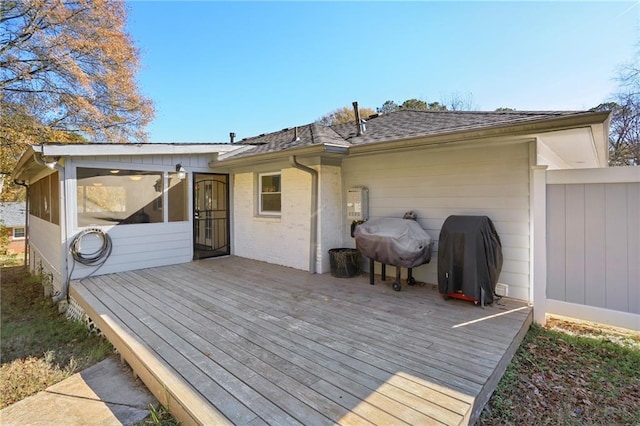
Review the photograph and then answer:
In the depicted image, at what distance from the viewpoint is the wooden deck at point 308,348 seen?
191cm

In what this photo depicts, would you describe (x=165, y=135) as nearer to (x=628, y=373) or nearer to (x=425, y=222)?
(x=425, y=222)

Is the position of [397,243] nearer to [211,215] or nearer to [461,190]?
[461,190]

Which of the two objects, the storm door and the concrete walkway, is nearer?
the concrete walkway

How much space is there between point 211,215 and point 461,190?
17.7ft

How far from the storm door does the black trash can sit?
3207 mm

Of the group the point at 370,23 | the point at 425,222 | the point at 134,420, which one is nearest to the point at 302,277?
the point at 425,222

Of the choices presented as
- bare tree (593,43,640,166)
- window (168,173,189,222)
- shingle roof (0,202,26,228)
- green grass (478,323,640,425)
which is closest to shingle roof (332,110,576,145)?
green grass (478,323,640,425)

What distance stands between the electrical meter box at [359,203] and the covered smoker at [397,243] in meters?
0.79

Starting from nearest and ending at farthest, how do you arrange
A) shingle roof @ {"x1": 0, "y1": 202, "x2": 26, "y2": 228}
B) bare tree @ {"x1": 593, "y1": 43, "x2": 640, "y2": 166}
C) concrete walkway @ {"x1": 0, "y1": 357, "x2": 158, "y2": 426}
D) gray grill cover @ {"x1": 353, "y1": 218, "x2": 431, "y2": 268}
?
concrete walkway @ {"x1": 0, "y1": 357, "x2": 158, "y2": 426}, gray grill cover @ {"x1": 353, "y1": 218, "x2": 431, "y2": 268}, bare tree @ {"x1": 593, "y1": 43, "x2": 640, "y2": 166}, shingle roof @ {"x1": 0, "y1": 202, "x2": 26, "y2": 228}

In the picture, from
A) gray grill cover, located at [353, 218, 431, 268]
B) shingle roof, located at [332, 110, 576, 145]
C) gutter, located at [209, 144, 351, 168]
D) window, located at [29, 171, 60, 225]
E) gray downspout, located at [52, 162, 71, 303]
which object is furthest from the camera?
window, located at [29, 171, 60, 225]

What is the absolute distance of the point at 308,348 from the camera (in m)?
2.72

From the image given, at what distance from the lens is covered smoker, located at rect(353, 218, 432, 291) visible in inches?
167

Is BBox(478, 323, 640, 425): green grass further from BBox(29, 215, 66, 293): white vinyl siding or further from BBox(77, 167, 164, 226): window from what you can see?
BBox(29, 215, 66, 293): white vinyl siding

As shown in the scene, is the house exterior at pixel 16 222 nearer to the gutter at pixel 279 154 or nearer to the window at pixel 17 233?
the window at pixel 17 233
